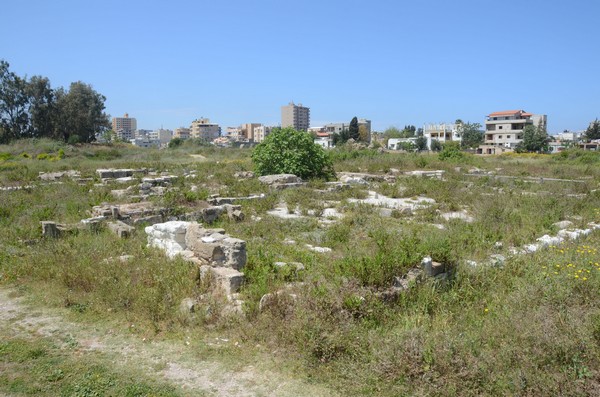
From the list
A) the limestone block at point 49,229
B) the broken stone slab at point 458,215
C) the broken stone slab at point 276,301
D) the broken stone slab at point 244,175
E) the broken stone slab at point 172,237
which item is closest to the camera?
the broken stone slab at point 276,301

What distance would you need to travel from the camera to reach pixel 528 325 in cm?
462

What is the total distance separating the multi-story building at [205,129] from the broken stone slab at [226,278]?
545 feet

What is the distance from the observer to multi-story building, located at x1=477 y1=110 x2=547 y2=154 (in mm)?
77188

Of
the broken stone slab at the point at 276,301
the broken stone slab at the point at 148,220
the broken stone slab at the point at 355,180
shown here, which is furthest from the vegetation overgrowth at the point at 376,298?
the broken stone slab at the point at 355,180

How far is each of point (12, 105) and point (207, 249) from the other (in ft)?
167

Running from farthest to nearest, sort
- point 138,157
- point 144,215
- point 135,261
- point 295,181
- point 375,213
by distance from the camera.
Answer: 1. point 138,157
2. point 295,181
3. point 375,213
4. point 144,215
5. point 135,261

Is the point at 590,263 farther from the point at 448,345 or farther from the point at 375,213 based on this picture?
the point at 375,213

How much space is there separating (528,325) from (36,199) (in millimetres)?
14996

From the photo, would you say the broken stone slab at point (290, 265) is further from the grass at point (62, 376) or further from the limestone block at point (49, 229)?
the limestone block at point (49, 229)

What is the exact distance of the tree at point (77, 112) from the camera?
4959 centimetres

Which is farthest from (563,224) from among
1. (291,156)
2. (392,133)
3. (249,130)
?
(249,130)

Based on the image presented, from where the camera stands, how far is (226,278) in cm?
656

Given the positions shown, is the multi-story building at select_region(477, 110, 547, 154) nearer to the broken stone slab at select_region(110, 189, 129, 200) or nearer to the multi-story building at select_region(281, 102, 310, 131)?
the broken stone slab at select_region(110, 189, 129, 200)

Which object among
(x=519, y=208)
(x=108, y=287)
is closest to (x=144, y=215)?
(x=108, y=287)
